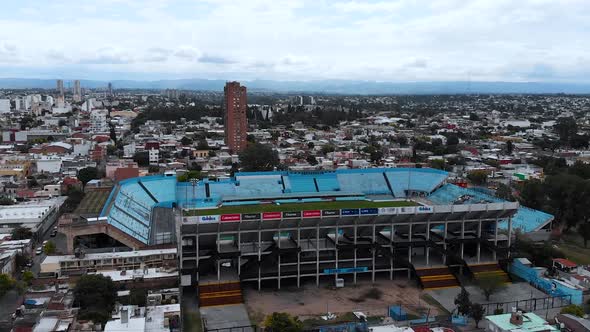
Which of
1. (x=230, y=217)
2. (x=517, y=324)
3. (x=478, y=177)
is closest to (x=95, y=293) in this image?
(x=230, y=217)

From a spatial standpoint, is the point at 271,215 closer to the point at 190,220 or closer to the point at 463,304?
the point at 190,220

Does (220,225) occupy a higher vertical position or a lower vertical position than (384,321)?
higher

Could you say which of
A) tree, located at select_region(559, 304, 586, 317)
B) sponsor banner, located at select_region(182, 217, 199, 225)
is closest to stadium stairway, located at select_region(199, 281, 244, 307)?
sponsor banner, located at select_region(182, 217, 199, 225)

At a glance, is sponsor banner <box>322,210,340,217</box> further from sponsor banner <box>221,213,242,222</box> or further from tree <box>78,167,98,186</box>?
tree <box>78,167,98,186</box>

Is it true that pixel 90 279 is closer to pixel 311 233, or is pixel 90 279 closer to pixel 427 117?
pixel 311 233

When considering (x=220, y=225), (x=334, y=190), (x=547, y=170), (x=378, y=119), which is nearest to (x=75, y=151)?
(x=334, y=190)

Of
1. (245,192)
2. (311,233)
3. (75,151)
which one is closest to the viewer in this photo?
(311,233)
